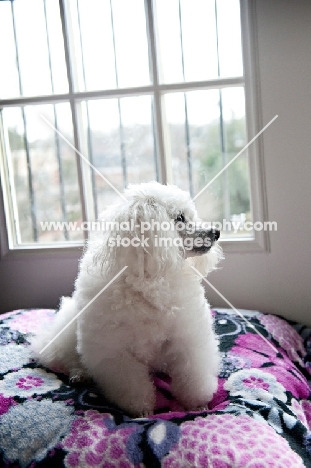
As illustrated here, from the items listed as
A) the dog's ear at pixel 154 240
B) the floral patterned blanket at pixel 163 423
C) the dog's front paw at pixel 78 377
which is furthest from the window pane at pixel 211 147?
the dog's front paw at pixel 78 377

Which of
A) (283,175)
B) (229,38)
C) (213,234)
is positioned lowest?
(213,234)

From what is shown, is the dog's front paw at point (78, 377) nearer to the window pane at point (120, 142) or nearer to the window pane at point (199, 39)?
the window pane at point (120, 142)

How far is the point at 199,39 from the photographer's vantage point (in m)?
2.33

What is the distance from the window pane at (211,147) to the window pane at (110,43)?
9.9 inches

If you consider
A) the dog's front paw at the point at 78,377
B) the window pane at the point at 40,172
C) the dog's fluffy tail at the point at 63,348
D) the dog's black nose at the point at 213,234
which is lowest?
the dog's front paw at the point at 78,377

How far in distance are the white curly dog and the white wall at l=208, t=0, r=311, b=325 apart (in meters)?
0.80

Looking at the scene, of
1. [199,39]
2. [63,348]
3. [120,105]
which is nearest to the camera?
[63,348]

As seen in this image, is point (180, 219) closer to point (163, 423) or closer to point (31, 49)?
point (163, 423)

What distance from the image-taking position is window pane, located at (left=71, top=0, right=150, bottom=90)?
7.75ft

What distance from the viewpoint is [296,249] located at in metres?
2.24

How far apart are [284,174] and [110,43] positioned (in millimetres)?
1121

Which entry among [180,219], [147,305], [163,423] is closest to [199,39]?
[180,219]

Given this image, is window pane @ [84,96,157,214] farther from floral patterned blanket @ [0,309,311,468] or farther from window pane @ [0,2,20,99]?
floral patterned blanket @ [0,309,311,468]

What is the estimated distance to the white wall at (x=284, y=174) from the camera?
209 centimetres
